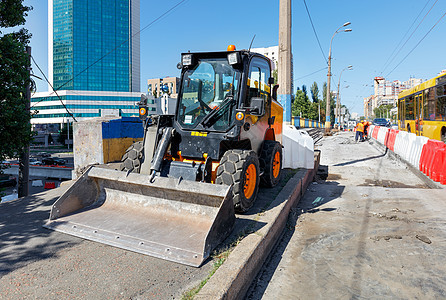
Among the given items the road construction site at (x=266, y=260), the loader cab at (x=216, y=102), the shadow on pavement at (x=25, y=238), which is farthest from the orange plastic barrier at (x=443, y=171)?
the shadow on pavement at (x=25, y=238)

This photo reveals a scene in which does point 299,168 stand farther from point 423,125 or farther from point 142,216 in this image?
point 423,125

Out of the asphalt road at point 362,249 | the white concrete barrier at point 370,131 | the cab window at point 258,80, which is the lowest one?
the asphalt road at point 362,249

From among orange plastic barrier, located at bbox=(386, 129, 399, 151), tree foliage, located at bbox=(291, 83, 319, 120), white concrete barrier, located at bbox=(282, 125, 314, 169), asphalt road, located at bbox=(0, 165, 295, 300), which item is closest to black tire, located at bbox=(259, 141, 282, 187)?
asphalt road, located at bbox=(0, 165, 295, 300)

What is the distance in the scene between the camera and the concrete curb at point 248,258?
9.24ft

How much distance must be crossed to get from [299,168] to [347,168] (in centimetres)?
361

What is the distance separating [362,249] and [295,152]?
5020 millimetres

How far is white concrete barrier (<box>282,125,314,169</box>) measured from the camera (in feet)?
30.1

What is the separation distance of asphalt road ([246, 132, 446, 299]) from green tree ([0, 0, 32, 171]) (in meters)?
7.65

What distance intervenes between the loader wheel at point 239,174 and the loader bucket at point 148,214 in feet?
1.81

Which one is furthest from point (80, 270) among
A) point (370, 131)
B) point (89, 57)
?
point (89, 57)

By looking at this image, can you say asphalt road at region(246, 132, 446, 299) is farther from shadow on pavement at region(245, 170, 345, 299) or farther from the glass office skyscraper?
the glass office skyscraper

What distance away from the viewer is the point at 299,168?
915 centimetres

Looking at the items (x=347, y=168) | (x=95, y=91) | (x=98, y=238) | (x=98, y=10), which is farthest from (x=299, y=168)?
(x=98, y=10)

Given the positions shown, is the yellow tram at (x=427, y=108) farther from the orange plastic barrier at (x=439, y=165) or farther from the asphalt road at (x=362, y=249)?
the asphalt road at (x=362, y=249)
